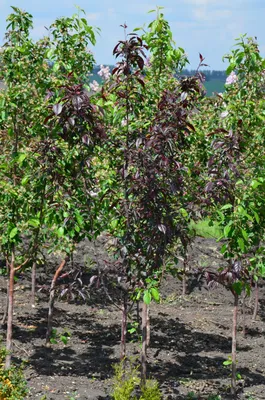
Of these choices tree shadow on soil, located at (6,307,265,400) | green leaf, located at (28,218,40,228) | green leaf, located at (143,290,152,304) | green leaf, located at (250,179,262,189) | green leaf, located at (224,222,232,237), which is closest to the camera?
green leaf, located at (143,290,152,304)

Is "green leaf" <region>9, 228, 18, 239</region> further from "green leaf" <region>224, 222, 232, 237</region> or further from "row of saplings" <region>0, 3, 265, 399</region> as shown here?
"green leaf" <region>224, 222, 232, 237</region>

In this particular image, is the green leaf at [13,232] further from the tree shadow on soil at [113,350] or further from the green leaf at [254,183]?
the green leaf at [254,183]

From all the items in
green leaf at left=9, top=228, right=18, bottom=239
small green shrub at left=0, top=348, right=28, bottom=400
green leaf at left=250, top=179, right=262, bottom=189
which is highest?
green leaf at left=250, top=179, right=262, bottom=189

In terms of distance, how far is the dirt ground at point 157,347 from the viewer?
21.0ft

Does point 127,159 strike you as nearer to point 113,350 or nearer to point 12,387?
point 12,387

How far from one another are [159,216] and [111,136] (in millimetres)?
999

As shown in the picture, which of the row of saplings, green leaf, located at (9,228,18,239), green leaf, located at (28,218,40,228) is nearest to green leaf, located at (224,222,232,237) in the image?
the row of saplings

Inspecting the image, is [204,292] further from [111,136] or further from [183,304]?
[111,136]

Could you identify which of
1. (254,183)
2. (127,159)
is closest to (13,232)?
(127,159)

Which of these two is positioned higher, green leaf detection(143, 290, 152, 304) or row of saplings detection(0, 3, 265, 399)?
row of saplings detection(0, 3, 265, 399)

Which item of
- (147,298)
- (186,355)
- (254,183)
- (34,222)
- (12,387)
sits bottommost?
(12,387)

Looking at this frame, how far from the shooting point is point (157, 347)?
7.81 meters

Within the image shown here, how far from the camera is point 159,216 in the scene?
516 centimetres

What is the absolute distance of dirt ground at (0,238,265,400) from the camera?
21.0ft
